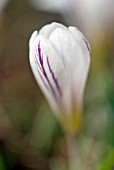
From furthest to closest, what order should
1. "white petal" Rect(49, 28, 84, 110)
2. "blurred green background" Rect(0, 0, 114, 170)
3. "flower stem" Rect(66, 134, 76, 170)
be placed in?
"blurred green background" Rect(0, 0, 114, 170)
"flower stem" Rect(66, 134, 76, 170)
"white petal" Rect(49, 28, 84, 110)

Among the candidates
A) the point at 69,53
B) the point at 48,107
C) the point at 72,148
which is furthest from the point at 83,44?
the point at 48,107

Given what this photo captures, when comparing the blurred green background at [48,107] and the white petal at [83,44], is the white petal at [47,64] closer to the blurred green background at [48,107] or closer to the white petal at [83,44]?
the white petal at [83,44]

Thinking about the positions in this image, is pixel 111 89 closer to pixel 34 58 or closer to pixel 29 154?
pixel 29 154

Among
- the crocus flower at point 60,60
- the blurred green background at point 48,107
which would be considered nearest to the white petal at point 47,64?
the crocus flower at point 60,60

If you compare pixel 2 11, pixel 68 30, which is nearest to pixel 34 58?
pixel 68 30

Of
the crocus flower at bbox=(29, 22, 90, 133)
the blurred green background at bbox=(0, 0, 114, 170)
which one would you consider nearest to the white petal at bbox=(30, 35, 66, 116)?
the crocus flower at bbox=(29, 22, 90, 133)

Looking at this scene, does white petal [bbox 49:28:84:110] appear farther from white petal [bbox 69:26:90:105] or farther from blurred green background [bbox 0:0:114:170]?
blurred green background [bbox 0:0:114:170]
